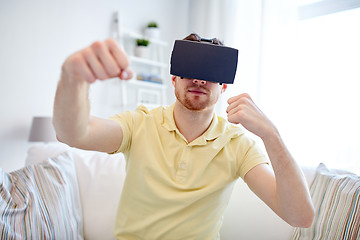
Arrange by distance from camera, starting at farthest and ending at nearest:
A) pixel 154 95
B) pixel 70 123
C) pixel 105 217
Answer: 1. pixel 154 95
2. pixel 105 217
3. pixel 70 123

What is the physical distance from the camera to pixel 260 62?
2682mm

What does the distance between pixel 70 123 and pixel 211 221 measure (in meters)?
0.74

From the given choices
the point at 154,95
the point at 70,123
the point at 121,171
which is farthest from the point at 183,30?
the point at 70,123

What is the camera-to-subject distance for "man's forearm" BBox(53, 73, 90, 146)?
0.73 meters

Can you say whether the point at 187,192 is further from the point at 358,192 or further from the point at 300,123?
the point at 300,123

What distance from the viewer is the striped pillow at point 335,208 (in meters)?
1.15

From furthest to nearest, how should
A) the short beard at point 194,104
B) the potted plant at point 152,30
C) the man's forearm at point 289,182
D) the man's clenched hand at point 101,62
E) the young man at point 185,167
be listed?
the potted plant at point 152,30, the short beard at point 194,104, the young man at point 185,167, the man's forearm at point 289,182, the man's clenched hand at point 101,62

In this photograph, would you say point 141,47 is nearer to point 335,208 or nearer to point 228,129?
point 228,129

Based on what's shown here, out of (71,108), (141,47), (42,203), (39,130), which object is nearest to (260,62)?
(141,47)

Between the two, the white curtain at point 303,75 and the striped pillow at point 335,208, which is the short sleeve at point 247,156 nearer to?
the striped pillow at point 335,208

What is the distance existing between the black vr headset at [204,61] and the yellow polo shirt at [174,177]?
0.32m

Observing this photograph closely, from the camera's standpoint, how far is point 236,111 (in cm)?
99

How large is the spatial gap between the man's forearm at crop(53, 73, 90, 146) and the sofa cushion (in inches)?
28.5

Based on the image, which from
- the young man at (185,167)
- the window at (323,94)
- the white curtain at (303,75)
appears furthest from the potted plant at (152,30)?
the young man at (185,167)
